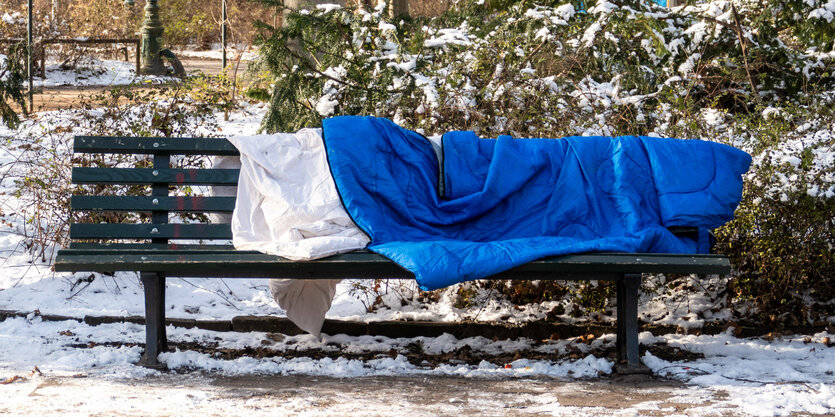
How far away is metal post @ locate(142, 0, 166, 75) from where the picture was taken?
13.8m

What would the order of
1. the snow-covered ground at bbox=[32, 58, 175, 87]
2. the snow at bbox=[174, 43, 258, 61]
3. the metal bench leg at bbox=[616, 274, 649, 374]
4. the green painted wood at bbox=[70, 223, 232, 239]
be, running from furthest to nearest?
the snow at bbox=[174, 43, 258, 61]
the snow-covered ground at bbox=[32, 58, 175, 87]
the green painted wood at bbox=[70, 223, 232, 239]
the metal bench leg at bbox=[616, 274, 649, 374]

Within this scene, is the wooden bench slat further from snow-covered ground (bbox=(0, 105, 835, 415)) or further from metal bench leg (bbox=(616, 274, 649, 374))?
metal bench leg (bbox=(616, 274, 649, 374))

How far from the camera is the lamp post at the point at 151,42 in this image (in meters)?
13.8

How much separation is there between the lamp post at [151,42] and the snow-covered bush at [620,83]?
7.52 m

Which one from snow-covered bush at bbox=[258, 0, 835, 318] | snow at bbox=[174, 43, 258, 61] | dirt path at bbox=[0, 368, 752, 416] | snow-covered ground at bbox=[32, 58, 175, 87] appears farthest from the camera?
snow at bbox=[174, 43, 258, 61]

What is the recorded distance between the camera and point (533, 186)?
14.4 ft

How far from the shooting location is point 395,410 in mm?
3303

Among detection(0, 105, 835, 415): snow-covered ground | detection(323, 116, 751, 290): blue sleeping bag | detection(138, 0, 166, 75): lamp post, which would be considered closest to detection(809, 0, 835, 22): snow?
detection(0, 105, 835, 415): snow-covered ground

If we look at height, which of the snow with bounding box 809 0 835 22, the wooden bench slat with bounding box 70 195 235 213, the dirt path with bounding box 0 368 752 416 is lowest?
the dirt path with bounding box 0 368 752 416

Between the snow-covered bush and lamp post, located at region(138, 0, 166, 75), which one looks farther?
lamp post, located at region(138, 0, 166, 75)

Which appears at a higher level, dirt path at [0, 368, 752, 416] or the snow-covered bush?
the snow-covered bush

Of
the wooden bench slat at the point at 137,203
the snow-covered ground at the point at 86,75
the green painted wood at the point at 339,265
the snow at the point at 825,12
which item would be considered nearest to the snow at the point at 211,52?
the snow-covered ground at the point at 86,75

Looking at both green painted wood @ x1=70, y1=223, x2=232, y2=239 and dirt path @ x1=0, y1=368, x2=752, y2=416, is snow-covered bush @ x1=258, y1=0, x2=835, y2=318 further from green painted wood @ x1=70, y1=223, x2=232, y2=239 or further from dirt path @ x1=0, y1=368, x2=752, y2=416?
green painted wood @ x1=70, y1=223, x2=232, y2=239

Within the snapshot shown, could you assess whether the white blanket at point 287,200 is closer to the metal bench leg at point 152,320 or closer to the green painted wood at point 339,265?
the green painted wood at point 339,265
